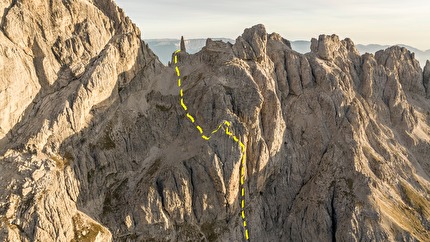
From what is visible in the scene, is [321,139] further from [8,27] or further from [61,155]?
[8,27]

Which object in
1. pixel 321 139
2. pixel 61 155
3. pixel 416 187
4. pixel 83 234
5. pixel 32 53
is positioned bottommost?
pixel 416 187

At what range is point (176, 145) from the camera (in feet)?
362

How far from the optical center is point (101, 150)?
9988 centimetres

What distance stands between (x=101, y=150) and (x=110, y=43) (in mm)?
41521

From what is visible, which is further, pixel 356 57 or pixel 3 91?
pixel 356 57

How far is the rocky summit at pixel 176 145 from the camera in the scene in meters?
88.4

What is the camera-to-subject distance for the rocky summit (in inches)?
3482

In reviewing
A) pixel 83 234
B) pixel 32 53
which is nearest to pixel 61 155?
pixel 83 234

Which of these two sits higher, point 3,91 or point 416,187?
point 3,91

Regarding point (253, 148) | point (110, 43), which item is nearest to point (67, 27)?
point (110, 43)

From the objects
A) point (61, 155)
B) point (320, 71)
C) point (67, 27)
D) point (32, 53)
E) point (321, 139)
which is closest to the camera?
point (61, 155)

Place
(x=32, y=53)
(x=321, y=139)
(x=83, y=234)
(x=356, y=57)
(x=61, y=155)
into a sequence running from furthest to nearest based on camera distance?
(x=356, y=57) < (x=321, y=139) < (x=32, y=53) < (x=61, y=155) < (x=83, y=234)

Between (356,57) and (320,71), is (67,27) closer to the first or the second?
(320,71)

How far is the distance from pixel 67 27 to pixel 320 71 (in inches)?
4270
